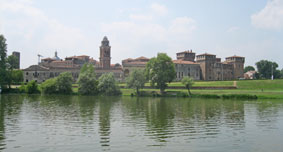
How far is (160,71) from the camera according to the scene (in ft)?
219

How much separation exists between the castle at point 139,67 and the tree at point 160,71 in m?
39.3

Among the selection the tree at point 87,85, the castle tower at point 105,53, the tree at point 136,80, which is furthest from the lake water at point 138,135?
the castle tower at point 105,53

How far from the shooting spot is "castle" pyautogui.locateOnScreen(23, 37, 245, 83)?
10625 cm

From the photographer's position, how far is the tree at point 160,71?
66.6 metres

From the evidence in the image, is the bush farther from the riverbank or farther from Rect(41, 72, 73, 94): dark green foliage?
the riverbank

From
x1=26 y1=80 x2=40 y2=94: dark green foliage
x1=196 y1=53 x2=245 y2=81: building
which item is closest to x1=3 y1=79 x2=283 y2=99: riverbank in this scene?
x1=26 y1=80 x2=40 y2=94: dark green foliage

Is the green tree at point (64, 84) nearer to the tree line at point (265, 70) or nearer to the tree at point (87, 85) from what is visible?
the tree at point (87, 85)

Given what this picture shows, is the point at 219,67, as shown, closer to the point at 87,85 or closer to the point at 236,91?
the point at 236,91

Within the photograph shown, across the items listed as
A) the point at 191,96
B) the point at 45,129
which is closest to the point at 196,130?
the point at 45,129

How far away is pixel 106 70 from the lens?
4313 inches

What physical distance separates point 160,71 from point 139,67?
4634 centimetres

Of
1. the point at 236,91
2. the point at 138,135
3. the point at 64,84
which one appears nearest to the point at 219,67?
the point at 236,91

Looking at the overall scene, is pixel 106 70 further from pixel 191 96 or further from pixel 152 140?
pixel 152 140

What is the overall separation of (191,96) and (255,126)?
3980 cm
